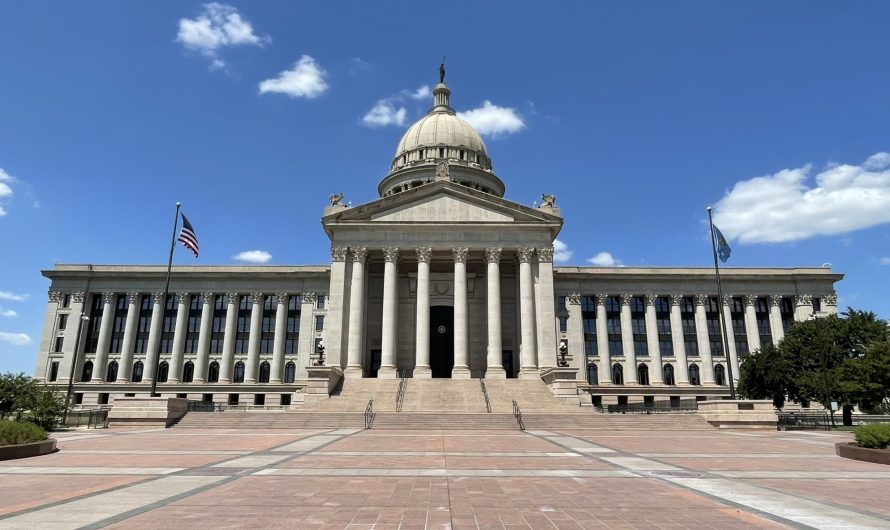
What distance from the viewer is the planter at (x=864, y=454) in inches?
629

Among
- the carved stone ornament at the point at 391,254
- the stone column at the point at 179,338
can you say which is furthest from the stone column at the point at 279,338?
the carved stone ornament at the point at 391,254

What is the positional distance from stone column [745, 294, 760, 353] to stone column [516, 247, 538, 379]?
112 feet

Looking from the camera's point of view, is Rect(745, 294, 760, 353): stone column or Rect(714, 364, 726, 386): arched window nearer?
Rect(714, 364, 726, 386): arched window

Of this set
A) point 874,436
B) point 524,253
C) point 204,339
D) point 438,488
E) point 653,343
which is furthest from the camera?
point 204,339

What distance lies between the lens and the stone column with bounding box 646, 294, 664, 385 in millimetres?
67438

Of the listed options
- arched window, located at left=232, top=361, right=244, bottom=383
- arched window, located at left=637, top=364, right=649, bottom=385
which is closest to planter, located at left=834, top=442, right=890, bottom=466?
arched window, located at left=637, top=364, right=649, bottom=385

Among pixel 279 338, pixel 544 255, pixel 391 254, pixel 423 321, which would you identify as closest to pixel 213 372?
pixel 279 338

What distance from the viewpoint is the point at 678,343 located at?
68.6 metres

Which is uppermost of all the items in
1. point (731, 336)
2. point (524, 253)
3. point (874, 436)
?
point (524, 253)

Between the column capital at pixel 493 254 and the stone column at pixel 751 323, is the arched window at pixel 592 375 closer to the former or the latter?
the stone column at pixel 751 323

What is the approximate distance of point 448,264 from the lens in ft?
191

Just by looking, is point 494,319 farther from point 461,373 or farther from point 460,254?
point 460,254

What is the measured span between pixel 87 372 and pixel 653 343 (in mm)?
72008

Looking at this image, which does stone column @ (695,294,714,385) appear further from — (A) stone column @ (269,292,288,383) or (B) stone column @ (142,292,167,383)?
(B) stone column @ (142,292,167,383)
